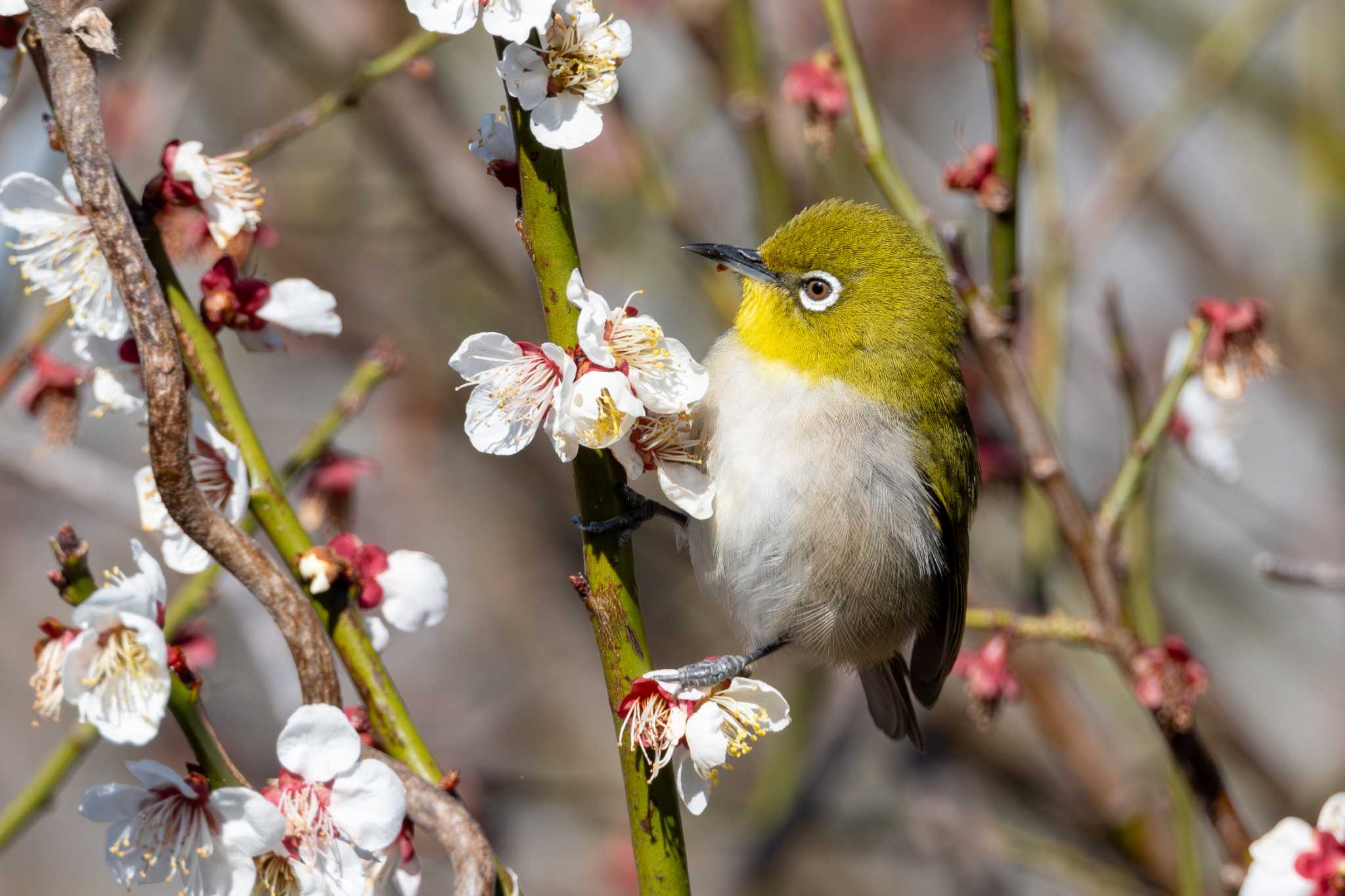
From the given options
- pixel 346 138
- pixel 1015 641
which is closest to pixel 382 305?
pixel 346 138

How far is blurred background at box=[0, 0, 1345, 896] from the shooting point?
520cm

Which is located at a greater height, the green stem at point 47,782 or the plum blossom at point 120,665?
the plum blossom at point 120,665

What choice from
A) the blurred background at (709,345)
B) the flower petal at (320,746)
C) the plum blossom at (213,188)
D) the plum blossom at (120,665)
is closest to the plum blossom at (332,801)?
the flower petal at (320,746)

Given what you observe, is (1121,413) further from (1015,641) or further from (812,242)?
(812,242)

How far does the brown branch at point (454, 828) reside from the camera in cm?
182

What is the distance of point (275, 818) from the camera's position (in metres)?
1.81

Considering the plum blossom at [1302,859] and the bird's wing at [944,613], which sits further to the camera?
the bird's wing at [944,613]

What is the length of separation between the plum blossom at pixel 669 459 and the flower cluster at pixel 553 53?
0.55m

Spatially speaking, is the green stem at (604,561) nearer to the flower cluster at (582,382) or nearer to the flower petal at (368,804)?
the flower cluster at (582,382)

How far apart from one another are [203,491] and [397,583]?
37 centimetres

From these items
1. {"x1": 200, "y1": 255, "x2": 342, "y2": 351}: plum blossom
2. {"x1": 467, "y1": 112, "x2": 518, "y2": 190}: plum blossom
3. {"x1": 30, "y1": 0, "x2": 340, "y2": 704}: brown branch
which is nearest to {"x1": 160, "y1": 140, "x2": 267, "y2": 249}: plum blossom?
{"x1": 200, "y1": 255, "x2": 342, "y2": 351}: plum blossom

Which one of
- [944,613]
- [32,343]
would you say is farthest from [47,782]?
[944,613]

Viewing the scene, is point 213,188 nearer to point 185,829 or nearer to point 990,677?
point 185,829

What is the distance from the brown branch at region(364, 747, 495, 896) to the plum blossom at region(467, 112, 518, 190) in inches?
38.8
